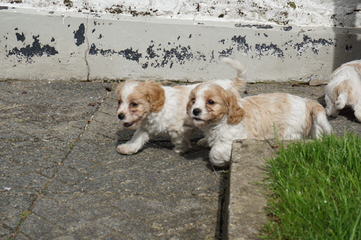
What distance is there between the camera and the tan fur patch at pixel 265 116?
4.82 m

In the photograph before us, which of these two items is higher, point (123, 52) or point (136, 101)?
point (136, 101)

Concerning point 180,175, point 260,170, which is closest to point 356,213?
point 260,170

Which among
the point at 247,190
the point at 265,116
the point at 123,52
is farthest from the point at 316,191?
the point at 123,52

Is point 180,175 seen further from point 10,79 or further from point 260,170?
point 10,79

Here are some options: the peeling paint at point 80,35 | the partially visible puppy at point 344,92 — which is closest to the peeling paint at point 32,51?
the peeling paint at point 80,35

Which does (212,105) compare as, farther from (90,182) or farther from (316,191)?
(316,191)

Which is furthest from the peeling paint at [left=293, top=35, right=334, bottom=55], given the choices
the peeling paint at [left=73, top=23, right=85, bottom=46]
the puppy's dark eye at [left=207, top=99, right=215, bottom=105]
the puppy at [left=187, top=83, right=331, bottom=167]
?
the puppy's dark eye at [left=207, top=99, right=215, bottom=105]

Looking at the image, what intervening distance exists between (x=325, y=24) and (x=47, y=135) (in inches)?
153

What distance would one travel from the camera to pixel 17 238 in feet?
12.2

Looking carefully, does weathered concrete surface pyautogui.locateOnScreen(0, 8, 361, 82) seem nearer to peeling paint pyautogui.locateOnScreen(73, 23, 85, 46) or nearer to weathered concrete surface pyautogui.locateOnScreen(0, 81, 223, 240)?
peeling paint pyautogui.locateOnScreen(73, 23, 85, 46)

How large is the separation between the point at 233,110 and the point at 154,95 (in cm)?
76

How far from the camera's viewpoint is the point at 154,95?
4934 millimetres

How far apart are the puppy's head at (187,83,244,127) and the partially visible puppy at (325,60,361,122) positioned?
183 cm

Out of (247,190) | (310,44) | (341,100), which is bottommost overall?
(341,100)
